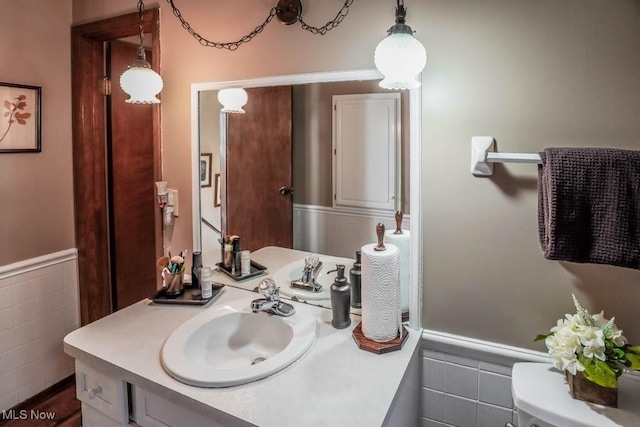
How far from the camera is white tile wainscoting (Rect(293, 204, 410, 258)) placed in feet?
4.47

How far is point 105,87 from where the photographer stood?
2145 millimetres

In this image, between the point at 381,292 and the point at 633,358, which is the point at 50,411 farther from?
the point at 633,358

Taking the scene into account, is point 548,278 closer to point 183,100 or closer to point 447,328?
point 447,328

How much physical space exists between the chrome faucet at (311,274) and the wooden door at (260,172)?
113 millimetres

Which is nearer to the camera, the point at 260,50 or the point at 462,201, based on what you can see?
the point at 462,201

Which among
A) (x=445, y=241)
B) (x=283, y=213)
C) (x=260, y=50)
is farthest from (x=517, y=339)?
(x=260, y=50)

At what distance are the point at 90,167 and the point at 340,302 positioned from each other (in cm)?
159

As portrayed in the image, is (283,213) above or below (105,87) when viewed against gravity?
below

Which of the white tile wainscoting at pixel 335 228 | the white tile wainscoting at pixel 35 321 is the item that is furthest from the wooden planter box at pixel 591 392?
the white tile wainscoting at pixel 35 321

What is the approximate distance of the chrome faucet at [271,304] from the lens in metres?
1.31

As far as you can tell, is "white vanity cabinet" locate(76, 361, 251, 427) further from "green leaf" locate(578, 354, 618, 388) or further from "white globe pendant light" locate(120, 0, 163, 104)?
"white globe pendant light" locate(120, 0, 163, 104)

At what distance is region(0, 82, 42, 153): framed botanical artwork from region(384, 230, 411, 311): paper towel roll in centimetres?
173

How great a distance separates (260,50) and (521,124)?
0.93 m

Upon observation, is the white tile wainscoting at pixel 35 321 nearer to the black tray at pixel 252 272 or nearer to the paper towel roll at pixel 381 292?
the black tray at pixel 252 272
